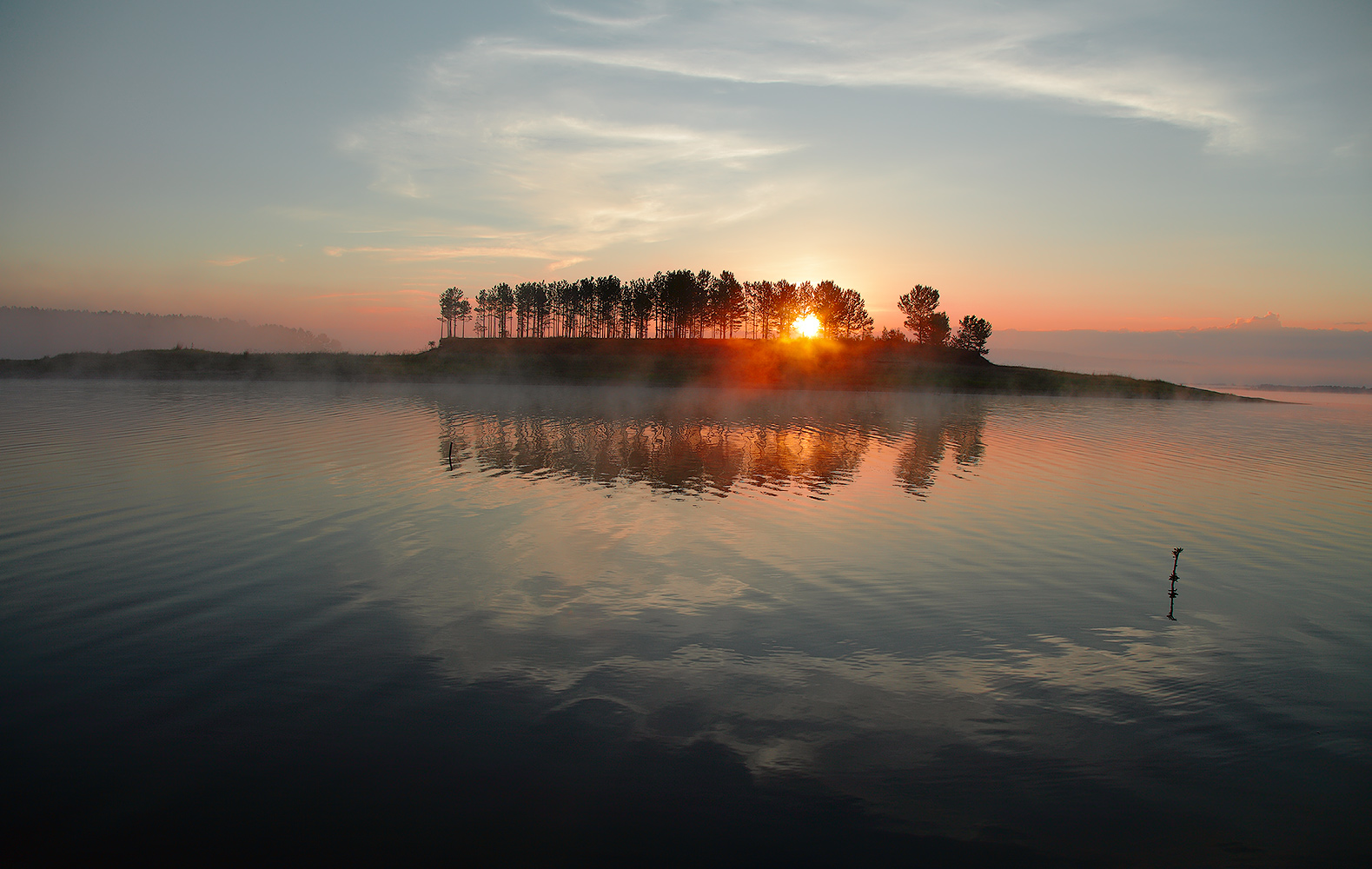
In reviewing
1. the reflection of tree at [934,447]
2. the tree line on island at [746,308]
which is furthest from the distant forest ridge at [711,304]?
the reflection of tree at [934,447]

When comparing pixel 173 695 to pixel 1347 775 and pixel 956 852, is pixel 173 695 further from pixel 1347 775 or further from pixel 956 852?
pixel 1347 775

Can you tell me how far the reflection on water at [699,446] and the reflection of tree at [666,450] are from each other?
5cm

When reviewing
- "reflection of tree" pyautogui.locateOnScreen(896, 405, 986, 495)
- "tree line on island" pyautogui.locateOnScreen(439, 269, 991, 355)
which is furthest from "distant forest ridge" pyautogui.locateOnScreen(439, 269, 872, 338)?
"reflection of tree" pyautogui.locateOnScreen(896, 405, 986, 495)

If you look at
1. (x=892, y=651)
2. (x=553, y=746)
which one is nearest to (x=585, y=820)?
(x=553, y=746)

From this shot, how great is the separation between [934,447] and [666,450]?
16830 millimetres

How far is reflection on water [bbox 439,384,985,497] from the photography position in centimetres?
2898

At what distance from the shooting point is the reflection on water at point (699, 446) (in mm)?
28981

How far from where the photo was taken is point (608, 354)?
158 meters

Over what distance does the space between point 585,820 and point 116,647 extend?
901cm

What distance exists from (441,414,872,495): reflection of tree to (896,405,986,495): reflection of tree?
251 cm

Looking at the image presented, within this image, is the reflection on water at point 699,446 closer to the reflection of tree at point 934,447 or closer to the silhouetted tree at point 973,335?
the reflection of tree at point 934,447

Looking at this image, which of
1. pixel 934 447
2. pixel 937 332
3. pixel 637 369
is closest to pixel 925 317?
pixel 937 332

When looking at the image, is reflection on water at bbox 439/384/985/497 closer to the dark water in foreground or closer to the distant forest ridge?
the dark water in foreground

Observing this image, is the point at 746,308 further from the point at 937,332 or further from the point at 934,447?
the point at 934,447
